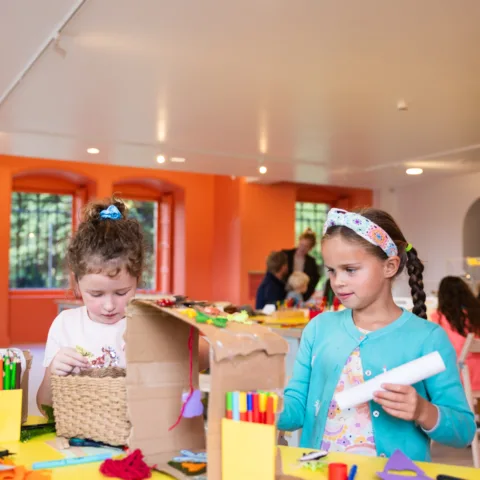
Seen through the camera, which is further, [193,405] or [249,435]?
[193,405]

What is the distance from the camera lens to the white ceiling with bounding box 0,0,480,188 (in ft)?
10.2

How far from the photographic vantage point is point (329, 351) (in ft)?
5.22

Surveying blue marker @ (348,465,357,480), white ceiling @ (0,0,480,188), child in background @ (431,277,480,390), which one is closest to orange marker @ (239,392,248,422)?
blue marker @ (348,465,357,480)

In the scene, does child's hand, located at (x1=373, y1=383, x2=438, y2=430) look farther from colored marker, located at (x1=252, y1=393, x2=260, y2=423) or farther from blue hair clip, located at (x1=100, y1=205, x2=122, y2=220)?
blue hair clip, located at (x1=100, y1=205, x2=122, y2=220)

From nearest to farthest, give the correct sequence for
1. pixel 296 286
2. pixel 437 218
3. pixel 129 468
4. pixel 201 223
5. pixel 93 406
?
pixel 129 468, pixel 93 406, pixel 296 286, pixel 437 218, pixel 201 223

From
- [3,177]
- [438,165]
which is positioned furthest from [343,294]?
[3,177]

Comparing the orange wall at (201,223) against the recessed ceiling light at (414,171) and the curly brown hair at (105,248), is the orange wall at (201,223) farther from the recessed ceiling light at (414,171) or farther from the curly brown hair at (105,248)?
the curly brown hair at (105,248)

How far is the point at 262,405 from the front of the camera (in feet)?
3.14

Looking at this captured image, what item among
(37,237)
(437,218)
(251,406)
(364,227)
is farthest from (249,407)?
(37,237)

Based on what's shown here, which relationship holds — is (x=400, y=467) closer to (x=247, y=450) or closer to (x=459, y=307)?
(x=247, y=450)

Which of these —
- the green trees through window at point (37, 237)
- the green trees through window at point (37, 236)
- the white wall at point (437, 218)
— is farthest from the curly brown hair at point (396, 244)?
the green trees through window at point (37, 236)

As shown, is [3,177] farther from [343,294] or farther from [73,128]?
[343,294]

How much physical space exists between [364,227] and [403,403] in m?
0.48

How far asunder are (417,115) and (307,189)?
5.32 metres
